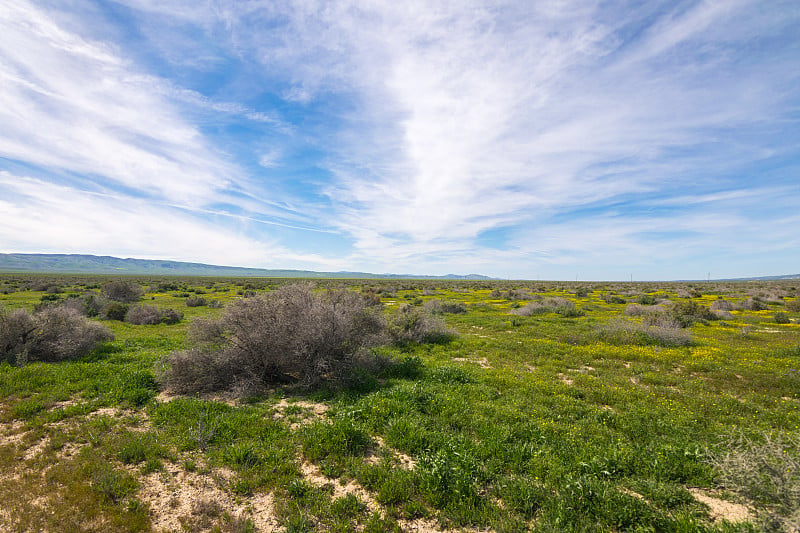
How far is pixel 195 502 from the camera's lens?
A: 4.96 meters

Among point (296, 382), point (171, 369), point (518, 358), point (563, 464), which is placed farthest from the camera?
point (518, 358)

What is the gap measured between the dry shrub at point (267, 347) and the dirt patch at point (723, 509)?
8.62 metres

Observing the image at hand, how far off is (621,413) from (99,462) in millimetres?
11515

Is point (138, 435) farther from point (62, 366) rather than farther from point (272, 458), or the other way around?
point (62, 366)

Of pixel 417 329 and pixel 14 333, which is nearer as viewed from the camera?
pixel 14 333

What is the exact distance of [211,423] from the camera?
7.24 m

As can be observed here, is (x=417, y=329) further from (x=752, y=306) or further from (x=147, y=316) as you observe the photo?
(x=752, y=306)

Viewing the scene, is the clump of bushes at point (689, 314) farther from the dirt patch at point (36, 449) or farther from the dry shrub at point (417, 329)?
the dirt patch at point (36, 449)

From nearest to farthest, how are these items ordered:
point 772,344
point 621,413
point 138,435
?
1. point 138,435
2. point 621,413
3. point 772,344

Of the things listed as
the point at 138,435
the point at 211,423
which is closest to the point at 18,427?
the point at 138,435

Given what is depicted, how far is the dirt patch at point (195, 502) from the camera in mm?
4621

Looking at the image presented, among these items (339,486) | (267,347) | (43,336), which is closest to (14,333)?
(43,336)

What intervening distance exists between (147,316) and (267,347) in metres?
18.9

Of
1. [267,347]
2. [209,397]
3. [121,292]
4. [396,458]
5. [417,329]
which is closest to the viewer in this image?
[396,458]
